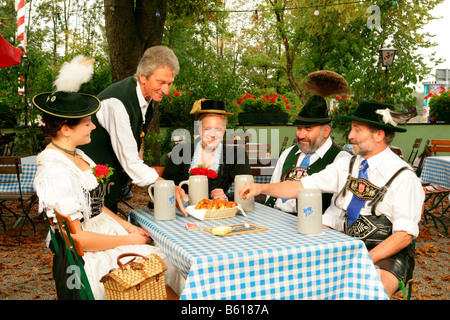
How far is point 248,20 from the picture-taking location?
2466 centimetres

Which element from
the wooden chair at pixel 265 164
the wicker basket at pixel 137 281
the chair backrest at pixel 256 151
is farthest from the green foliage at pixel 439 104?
the wicker basket at pixel 137 281

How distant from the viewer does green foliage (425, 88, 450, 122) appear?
11.6m

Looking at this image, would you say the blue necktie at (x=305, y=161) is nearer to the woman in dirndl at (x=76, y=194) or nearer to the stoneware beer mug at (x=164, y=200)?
the stoneware beer mug at (x=164, y=200)

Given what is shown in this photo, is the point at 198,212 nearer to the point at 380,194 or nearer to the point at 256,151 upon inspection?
the point at 380,194

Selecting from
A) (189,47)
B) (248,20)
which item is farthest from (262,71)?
(189,47)

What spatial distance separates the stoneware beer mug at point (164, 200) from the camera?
2342mm

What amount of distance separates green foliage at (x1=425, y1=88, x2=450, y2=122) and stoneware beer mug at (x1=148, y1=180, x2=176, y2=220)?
449 inches

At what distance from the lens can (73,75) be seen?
2.57 m

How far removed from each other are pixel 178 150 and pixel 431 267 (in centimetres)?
297

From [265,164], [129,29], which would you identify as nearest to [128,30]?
[129,29]

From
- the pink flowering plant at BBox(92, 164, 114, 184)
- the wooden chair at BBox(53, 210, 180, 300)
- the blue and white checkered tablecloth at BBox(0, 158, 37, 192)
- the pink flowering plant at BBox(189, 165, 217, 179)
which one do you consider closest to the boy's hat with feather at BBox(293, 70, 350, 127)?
the pink flowering plant at BBox(189, 165, 217, 179)

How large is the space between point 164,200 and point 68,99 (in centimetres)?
77

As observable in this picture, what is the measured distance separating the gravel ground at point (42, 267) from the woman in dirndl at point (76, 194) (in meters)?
1.70

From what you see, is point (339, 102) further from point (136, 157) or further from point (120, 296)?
point (120, 296)
